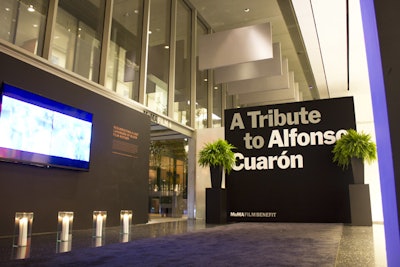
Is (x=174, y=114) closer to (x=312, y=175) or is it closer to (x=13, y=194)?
(x=312, y=175)

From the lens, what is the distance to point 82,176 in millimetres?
5574

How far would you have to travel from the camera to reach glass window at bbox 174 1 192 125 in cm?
960

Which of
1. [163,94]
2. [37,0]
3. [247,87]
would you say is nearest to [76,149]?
[37,0]

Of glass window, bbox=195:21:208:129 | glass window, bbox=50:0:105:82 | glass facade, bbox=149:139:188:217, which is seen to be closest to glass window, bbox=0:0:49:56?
glass window, bbox=50:0:105:82

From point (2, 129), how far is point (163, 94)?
16.4 feet

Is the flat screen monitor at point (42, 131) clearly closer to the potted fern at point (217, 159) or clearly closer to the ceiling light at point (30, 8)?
the ceiling light at point (30, 8)

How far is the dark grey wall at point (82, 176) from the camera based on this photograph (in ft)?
14.6

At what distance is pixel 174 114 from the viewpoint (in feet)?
30.3

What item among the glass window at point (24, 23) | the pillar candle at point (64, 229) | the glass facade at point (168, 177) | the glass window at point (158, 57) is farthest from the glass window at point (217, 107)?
the pillar candle at point (64, 229)

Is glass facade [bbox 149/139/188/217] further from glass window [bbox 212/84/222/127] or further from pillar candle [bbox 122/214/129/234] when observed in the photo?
pillar candle [bbox 122/214/129/234]

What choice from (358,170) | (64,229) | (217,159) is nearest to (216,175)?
(217,159)

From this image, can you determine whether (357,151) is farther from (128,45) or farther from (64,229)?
(128,45)

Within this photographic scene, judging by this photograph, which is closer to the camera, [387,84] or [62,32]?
[387,84]

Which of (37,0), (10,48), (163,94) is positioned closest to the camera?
(10,48)
